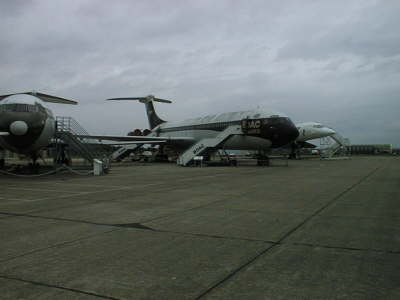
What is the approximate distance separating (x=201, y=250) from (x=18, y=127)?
1389cm

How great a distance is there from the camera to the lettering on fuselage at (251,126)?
25.9 meters

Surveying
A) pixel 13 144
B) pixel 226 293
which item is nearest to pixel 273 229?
pixel 226 293

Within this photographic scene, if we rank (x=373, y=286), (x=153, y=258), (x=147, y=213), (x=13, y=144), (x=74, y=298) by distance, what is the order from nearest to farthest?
(x=74, y=298)
(x=373, y=286)
(x=153, y=258)
(x=147, y=213)
(x=13, y=144)

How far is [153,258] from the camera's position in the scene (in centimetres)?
422

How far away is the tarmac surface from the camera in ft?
10.9

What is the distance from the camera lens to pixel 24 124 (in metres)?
15.8

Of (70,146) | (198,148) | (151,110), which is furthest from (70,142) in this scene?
(151,110)

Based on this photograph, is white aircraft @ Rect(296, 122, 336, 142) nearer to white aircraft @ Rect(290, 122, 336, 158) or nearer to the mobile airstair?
white aircraft @ Rect(290, 122, 336, 158)

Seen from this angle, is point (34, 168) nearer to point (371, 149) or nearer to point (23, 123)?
point (23, 123)

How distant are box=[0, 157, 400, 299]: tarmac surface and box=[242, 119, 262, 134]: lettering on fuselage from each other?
17.6 meters

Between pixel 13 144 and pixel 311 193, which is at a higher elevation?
pixel 13 144

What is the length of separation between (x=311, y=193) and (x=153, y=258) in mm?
7025

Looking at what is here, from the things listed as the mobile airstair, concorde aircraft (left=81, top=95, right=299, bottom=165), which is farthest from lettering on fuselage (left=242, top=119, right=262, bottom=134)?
the mobile airstair

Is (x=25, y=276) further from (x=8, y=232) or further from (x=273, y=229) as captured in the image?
(x=273, y=229)
